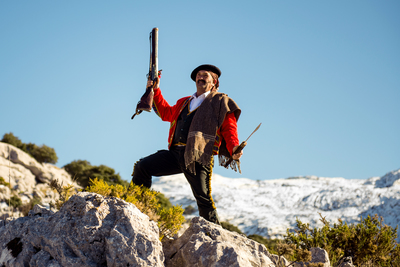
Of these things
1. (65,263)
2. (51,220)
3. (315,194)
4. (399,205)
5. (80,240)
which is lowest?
(65,263)

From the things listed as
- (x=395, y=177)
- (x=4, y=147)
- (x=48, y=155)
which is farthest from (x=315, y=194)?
(x=4, y=147)

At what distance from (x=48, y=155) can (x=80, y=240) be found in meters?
24.9

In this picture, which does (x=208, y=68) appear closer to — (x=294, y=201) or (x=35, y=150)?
(x=35, y=150)

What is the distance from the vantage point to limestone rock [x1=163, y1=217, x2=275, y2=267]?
3.79 meters

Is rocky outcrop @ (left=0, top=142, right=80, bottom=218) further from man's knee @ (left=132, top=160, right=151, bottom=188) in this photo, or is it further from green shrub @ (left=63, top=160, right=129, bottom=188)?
man's knee @ (left=132, top=160, right=151, bottom=188)

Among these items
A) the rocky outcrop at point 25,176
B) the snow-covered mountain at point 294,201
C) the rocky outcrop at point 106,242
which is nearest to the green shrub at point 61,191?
the rocky outcrop at point 106,242

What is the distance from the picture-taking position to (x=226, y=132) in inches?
214

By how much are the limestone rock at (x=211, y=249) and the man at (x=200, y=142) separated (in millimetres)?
606

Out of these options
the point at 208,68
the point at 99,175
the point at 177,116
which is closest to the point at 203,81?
the point at 208,68

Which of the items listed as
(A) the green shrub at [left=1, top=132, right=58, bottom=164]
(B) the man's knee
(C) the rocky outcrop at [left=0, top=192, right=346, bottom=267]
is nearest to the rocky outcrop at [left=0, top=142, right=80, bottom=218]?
(A) the green shrub at [left=1, top=132, right=58, bottom=164]

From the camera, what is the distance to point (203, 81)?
581 cm

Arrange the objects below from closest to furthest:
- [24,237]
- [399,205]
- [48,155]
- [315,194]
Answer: [24,237] → [48,155] → [399,205] → [315,194]

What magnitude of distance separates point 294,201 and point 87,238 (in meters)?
47.2

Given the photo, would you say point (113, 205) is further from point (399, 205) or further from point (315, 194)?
point (315, 194)
